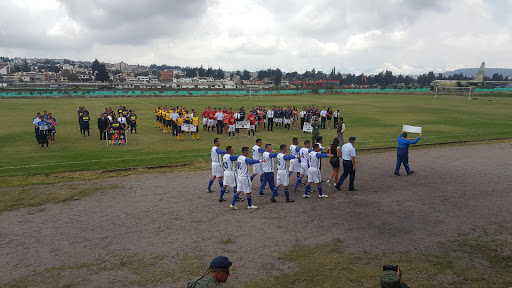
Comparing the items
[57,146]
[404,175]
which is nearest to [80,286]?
[404,175]

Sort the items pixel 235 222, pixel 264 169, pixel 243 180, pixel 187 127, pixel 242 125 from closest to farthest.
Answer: pixel 235 222 → pixel 243 180 → pixel 264 169 → pixel 187 127 → pixel 242 125

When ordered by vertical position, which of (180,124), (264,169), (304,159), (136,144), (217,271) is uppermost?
(180,124)

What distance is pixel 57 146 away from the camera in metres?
22.2

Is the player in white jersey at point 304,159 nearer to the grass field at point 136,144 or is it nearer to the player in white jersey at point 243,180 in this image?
the player in white jersey at point 243,180

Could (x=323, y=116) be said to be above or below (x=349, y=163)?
above

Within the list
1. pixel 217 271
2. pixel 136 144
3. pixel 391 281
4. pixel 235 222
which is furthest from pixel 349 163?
pixel 136 144

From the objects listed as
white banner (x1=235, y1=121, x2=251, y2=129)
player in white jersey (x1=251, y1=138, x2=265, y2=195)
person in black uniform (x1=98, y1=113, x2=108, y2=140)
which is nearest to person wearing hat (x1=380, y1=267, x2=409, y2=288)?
player in white jersey (x1=251, y1=138, x2=265, y2=195)

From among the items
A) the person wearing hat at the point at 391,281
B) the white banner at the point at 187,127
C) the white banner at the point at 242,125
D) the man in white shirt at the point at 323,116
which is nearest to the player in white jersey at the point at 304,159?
the person wearing hat at the point at 391,281

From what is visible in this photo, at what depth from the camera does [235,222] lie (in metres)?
10.5

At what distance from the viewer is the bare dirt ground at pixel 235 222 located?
8.50m

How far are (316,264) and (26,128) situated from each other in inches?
1236

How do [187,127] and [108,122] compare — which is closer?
[187,127]

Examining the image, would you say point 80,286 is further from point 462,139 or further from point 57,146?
point 462,139

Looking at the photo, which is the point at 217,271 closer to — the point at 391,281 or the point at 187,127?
the point at 391,281
